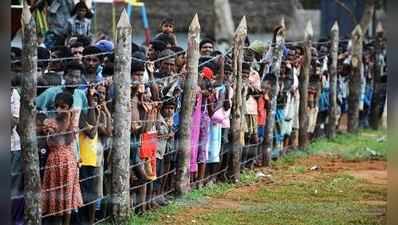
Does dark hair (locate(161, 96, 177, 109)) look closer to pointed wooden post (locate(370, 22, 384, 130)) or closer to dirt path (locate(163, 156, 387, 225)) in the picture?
dirt path (locate(163, 156, 387, 225))

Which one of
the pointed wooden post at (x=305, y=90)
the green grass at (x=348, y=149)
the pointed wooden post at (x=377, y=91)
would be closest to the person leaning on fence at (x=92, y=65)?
the green grass at (x=348, y=149)

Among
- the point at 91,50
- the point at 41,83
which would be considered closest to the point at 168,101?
the point at 91,50

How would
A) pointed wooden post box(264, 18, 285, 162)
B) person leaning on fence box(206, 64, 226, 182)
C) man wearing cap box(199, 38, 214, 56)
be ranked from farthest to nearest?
pointed wooden post box(264, 18, 285, 162) → man wearing cap box(199, 38, 214, 56) → person leaning on fence box(206, 64, 226, 182)

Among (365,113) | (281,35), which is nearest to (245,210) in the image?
(281,35)

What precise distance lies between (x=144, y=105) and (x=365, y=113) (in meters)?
7.42

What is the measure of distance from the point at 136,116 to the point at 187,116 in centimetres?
78

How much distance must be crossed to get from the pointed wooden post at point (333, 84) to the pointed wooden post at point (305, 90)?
91cm

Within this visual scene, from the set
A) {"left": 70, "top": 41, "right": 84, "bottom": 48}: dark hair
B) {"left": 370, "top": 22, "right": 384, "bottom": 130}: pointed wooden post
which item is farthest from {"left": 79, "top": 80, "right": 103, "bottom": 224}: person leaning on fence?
{"left": 370, "top": 22, "right": 384, "bottom": 130}: pointed wooden post

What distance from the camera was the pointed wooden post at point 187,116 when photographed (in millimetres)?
7090

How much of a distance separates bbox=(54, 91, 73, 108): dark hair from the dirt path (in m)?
1.16

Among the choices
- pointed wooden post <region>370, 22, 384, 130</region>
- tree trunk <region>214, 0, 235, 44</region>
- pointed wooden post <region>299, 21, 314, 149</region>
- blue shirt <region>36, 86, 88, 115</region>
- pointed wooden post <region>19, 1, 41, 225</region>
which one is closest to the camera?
pointed wooden post <region>19, 1, 41, 225</region>

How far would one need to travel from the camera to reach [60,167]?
17.8 feet

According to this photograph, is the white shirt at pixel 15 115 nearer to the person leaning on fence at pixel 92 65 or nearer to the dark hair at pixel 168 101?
the person leaning on fence at pixel 92 65

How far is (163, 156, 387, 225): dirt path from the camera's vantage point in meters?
6.23
